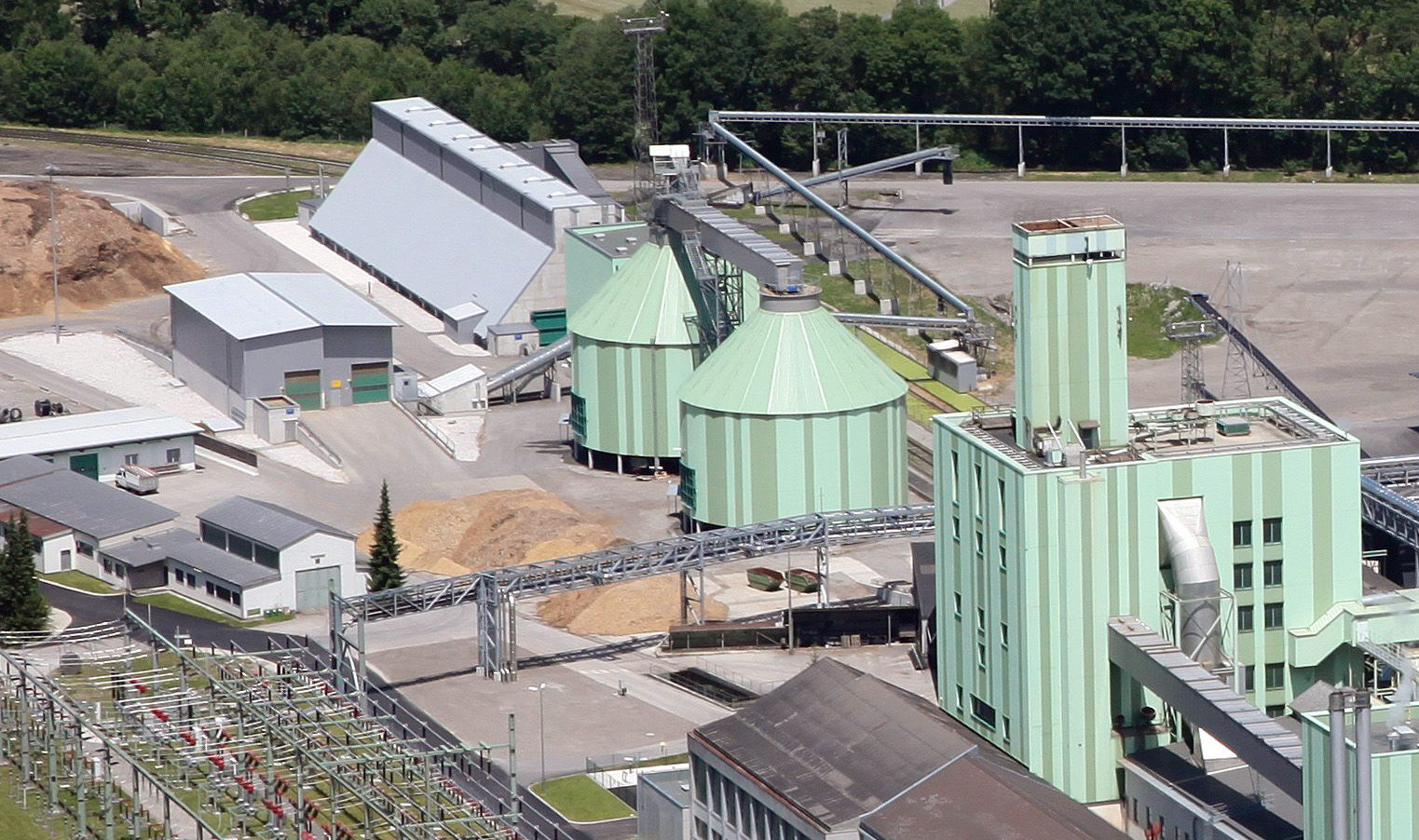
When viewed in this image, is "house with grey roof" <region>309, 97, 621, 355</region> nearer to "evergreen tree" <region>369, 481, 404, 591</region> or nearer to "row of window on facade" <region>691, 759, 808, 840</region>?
"evergreen tree" <region>369, 481, 404, 591</region>

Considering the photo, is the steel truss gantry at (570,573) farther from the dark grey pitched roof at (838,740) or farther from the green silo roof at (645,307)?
the green silo roof at (645,307)

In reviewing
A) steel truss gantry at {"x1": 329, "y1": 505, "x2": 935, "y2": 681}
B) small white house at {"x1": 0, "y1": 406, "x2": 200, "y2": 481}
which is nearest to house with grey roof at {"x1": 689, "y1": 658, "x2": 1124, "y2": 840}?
steel truss gantry at {"x1": 329, "y1": 505, "x2": 935, "y2": 681}

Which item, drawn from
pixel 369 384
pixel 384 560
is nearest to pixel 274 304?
pixel 369 384

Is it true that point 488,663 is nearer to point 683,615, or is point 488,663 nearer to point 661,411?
point 683,615

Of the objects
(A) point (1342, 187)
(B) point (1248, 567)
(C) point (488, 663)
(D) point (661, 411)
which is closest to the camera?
(B) point (1248, 567)

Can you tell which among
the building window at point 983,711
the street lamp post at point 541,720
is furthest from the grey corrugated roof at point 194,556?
the building window at point 983,711

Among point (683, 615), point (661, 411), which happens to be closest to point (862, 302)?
point (661, 411)
